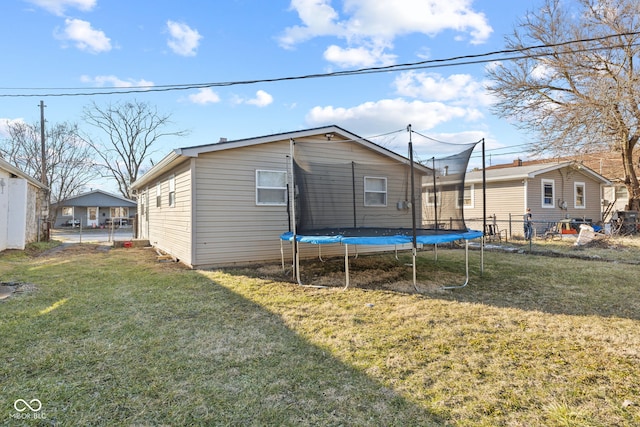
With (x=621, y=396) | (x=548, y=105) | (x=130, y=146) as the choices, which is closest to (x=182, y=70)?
(x=621, y=396)

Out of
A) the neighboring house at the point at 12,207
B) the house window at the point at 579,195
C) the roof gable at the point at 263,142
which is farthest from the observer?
the house window at the point at 579,195

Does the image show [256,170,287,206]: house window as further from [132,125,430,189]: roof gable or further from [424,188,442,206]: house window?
[424,188,442,206]: house window

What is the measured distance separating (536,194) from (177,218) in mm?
14363

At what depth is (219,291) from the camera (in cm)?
509

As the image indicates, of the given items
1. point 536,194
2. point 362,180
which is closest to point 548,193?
point 536,194

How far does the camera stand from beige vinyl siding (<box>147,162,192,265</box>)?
697cm

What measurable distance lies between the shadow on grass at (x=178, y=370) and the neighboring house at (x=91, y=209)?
95.4 ft

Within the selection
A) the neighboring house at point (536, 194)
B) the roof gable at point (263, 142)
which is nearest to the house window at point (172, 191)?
the roof gable at point (263, 142)

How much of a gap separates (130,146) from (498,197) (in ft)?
95.3

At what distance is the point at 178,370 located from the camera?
8.50 ft

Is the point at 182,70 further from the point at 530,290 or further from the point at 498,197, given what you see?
the point at 498,197

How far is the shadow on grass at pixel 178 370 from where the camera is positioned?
204 centimetres

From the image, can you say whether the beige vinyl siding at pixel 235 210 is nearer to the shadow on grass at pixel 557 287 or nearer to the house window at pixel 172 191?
the house window at pixel 172 191

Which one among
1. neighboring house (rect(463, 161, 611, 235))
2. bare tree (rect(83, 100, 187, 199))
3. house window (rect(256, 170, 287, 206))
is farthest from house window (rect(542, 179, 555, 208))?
bare tree (rect(83, 100, 187, 199))
